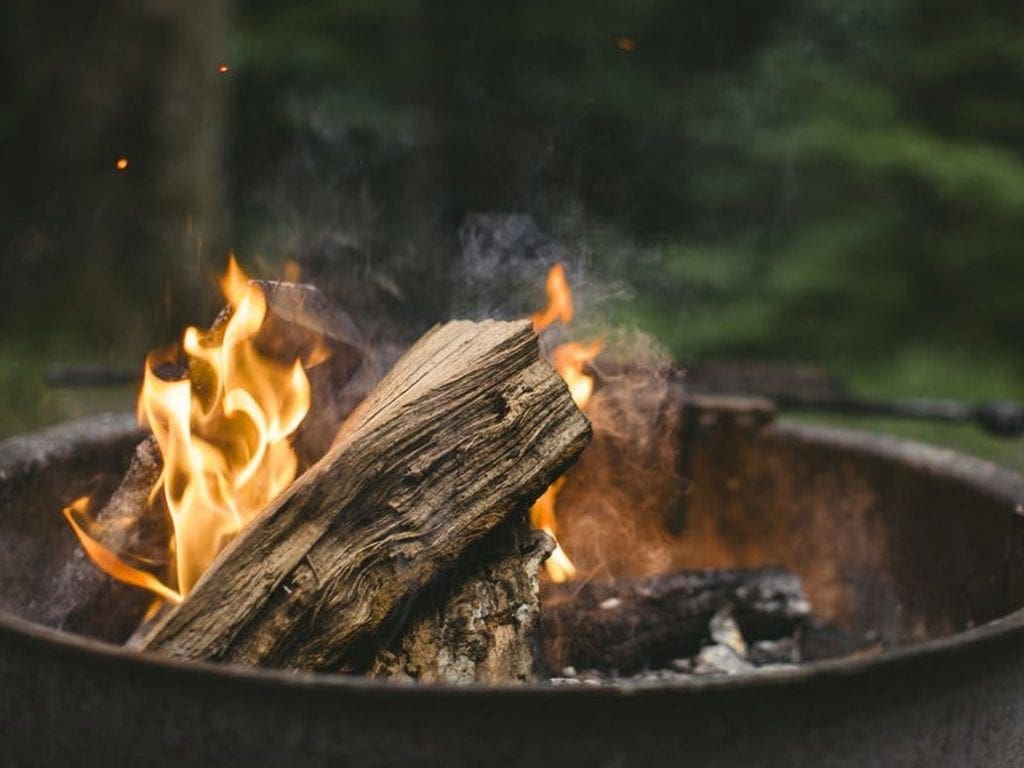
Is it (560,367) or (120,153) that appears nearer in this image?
(560,367)

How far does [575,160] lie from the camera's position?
5.25 m

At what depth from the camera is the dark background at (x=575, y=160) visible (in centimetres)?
547

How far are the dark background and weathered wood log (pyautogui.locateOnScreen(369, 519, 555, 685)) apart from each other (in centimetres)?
230

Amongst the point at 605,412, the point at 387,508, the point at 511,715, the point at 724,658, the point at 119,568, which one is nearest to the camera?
the point at 511,715

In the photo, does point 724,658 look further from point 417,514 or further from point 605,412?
point 417,514

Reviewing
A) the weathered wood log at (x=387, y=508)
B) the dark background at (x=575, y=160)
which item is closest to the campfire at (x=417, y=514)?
the weathered wood log at (x=387, y=508)

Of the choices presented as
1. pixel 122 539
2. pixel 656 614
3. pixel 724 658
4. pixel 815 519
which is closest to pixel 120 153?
pixel 122 539

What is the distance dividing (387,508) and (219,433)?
52 centimetres

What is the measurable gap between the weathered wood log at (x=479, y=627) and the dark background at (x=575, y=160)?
2.30 meters

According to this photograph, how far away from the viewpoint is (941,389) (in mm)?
5883

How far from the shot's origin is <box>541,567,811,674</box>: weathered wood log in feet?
6.88

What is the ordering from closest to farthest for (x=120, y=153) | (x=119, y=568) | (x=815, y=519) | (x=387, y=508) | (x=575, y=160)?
1. (x=387, y=508)
2. (x=119, y=568)
3. (x=815, y=519)
4. (x=575, y=160)
5. (x=120, y=153)

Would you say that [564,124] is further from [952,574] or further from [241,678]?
[241,678]

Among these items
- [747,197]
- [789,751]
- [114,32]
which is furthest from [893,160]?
[789,751]
